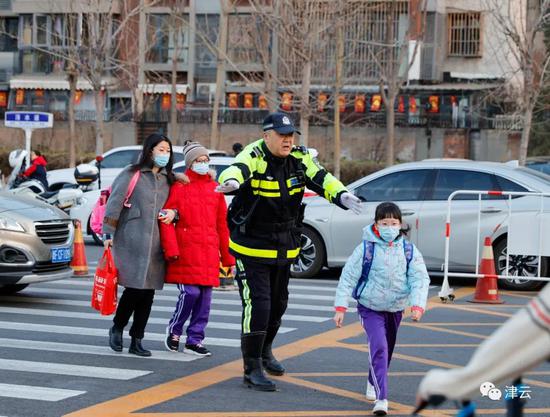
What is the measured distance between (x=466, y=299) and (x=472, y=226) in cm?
124

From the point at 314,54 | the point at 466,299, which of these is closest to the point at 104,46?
the point at 314,54

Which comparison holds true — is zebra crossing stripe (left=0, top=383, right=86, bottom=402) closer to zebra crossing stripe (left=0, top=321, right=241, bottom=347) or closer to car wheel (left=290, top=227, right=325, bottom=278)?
zebra crossing stripe (left=0, top=321, right=241, bottom=347)

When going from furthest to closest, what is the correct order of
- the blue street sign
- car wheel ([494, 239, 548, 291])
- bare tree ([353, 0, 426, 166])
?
bare tree ([353, 0, 426, 166])
the blue street sign
car wheel ([494, 239, 548, 291])

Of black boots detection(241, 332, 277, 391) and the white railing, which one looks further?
the white railing

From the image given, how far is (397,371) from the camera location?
889 centimetres

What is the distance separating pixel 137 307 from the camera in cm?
930

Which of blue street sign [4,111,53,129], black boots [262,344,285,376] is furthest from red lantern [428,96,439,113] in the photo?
black boots [262,344,285,376]

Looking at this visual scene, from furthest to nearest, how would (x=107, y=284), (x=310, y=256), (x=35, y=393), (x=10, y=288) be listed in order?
(x=310, y=256) → (x=10, y=288) → (x=107, y=284) → (x=35, y=393)

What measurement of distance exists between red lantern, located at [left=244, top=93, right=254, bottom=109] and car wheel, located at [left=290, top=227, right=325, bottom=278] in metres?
31.4

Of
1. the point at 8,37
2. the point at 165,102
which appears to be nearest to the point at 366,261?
the point at 165,102

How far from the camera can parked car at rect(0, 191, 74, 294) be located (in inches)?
465

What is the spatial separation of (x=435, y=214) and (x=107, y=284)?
6.48 meters

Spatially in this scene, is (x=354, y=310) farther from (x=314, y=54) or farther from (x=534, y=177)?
(x=314, y=54)

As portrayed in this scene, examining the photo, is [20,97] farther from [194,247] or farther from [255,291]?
[255,291]
